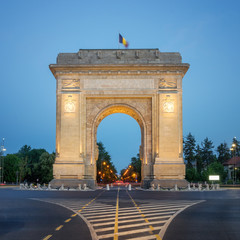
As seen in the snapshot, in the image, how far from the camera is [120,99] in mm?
51031

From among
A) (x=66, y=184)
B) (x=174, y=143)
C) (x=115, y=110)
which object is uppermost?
(x=115, y=110)

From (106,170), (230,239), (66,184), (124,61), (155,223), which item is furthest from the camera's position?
(106,170)

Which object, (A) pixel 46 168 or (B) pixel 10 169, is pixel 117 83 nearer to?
(A) pixel 46 168

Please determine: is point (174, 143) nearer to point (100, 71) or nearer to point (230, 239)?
point (100, 71)

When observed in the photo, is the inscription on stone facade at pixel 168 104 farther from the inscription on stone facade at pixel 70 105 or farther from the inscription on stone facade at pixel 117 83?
the inscription on stone facade at pixel 70 105

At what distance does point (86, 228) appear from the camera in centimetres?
1240

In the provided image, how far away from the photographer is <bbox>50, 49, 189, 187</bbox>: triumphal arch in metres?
49.8

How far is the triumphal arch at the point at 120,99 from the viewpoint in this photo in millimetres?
49750

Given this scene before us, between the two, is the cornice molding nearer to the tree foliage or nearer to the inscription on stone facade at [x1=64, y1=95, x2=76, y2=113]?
the inscription on stone facade at [x1=64, y1=95, x2=76, y2=113]

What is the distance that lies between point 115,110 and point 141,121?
4.33 m

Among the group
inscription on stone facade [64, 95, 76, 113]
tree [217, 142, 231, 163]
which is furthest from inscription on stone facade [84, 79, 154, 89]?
tree [217, 142, 231, 163]

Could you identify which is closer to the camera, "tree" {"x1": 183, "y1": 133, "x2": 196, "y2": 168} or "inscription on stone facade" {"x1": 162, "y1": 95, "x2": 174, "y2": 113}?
"inscription on stone facade" {"x1": 162, "y1": 95, "x2": 174, "y2": 113}

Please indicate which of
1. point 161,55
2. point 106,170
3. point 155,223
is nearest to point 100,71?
point 161,55

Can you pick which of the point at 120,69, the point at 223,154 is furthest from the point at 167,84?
the point at 223,154
